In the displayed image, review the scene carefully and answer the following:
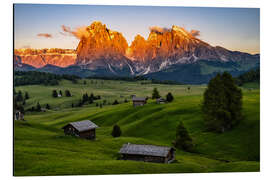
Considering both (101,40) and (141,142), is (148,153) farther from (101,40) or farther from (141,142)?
(101,40)

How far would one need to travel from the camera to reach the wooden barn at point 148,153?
32469 millimetres

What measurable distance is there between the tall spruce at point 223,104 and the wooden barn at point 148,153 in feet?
59.1

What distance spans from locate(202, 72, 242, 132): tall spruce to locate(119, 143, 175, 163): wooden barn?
1800 centimetres

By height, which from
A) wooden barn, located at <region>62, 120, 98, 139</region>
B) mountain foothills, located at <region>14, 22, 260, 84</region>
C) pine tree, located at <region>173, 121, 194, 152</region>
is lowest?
pine tree, located at <region>173, 121, 194, 152</region>

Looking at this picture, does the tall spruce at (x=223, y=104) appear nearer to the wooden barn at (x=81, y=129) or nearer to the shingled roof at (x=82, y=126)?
the wooden barn at (x=81, y=129)

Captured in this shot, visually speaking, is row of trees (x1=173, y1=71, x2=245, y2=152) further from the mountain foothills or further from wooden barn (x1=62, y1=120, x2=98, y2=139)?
wooden barn (x1=62, y1=120, x2=98, y2=139)

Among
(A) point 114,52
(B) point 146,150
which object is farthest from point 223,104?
(A) point 114,52

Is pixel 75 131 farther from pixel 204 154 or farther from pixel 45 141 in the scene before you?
pixel 204 154

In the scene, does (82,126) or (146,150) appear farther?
A: (82,126)

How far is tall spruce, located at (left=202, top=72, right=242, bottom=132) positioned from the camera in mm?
47281

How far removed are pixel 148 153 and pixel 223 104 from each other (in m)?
21.9

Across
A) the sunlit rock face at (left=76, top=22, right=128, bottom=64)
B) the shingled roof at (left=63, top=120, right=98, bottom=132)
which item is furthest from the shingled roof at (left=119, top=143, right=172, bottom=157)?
the sunlit rock face at (left=76, top=22, right=128, bottom=64)

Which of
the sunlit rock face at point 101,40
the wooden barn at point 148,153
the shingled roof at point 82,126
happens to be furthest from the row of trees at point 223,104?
the sunlit rock face at point 101,40

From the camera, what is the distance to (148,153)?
32.7 metres
